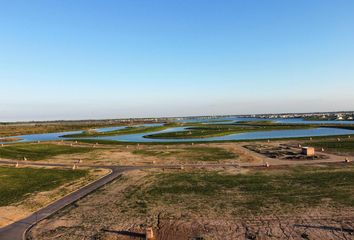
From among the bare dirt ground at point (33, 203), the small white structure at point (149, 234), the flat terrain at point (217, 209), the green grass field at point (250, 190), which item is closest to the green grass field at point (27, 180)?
the bare dirt ground at point (33, 203)

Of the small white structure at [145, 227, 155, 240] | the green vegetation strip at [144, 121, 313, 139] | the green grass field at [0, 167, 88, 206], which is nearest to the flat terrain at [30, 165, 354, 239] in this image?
the small white structure at [145, 227, 155, 240]

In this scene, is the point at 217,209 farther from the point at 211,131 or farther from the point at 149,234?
the point at 211,131

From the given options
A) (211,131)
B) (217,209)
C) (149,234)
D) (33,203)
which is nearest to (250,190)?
(217,209)

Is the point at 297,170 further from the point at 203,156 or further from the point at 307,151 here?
the point at 203,156

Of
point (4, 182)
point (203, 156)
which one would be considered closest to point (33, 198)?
point (4, 182)

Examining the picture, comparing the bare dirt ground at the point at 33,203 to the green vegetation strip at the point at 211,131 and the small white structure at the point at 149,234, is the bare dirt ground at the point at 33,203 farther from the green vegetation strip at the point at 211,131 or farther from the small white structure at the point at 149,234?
the green vegetation strip at the point at 211,131
